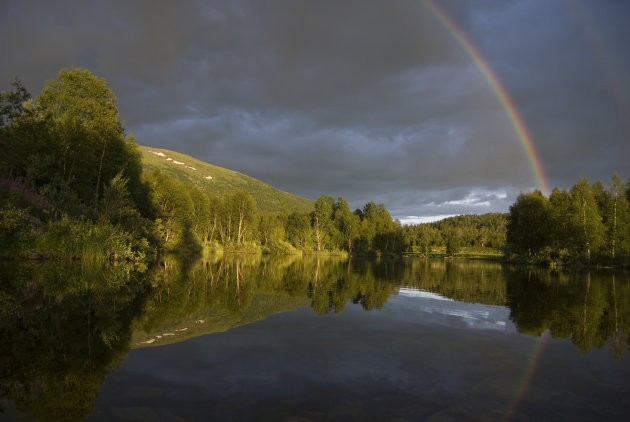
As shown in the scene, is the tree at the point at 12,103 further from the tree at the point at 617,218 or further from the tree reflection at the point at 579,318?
the tree at the point at 617,218

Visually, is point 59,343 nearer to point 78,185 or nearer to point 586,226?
point 78,185

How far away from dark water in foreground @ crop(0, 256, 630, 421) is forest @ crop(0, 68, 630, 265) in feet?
44.6

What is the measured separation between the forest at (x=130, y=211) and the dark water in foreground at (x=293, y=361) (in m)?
13.6

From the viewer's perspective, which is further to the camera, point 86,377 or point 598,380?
point 598,380

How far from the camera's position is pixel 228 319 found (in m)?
10.9

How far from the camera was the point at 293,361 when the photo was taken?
23.6 ft

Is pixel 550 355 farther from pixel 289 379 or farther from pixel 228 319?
pixel 228 319

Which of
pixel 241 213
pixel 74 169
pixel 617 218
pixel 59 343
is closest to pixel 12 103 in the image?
pixel 74 169

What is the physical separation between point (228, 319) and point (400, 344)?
5241 mm

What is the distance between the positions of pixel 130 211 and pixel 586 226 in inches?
2566

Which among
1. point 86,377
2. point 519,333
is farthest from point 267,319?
point 519,333

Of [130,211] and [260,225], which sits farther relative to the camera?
[260,225]

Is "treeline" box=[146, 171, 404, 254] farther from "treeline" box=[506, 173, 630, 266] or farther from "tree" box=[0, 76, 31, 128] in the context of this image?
"treeline" box=[506, 173, 630, 266]

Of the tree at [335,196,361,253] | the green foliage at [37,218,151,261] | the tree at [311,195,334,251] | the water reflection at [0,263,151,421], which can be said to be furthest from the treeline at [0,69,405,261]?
the tree at [335,196,361,253]
